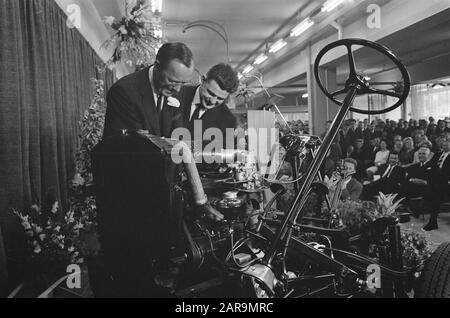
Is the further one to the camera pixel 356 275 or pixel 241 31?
pixel 241 31

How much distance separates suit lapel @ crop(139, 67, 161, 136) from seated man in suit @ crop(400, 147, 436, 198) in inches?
186

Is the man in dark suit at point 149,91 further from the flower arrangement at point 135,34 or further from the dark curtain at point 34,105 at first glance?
the dark curtain at point 34,105

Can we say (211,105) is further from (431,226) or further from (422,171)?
(422,171)

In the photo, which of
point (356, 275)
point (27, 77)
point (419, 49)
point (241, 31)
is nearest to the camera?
point (356, 275)

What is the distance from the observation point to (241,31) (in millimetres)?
7934

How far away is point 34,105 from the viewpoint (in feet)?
8.94

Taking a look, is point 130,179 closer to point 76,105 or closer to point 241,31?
point 76,105

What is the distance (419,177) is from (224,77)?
15.8 ft

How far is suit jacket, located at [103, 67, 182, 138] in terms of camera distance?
5.51 ft

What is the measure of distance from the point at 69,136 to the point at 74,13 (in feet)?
4.82

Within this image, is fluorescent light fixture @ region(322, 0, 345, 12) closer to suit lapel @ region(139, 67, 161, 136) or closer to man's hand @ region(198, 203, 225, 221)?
suit lapel @ region(139, 67, 161, 136)

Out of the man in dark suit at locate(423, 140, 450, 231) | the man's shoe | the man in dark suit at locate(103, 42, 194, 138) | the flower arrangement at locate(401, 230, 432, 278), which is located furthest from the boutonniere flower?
the man in dark suit at locate(423, 140, 450, 231)

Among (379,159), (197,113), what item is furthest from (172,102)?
(379,159)
